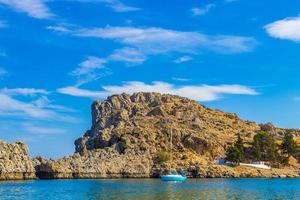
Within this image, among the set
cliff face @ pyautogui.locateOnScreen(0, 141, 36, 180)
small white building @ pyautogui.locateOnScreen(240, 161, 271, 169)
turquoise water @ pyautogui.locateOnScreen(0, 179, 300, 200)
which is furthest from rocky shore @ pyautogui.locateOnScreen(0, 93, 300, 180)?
turquoise water @ pyautogui.locateOnScreen(0, 179, 300, 200)

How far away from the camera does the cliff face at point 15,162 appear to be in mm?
141875

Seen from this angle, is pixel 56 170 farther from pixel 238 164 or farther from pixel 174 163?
pixel 238 164

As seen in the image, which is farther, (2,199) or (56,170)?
(56,170)

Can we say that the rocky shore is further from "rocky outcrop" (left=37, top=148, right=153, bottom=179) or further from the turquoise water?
the turquoise water

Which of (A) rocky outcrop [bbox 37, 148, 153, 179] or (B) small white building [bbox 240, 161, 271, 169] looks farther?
(B) small white building [bbox 240, 161, 271, 169]

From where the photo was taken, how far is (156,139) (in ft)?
635

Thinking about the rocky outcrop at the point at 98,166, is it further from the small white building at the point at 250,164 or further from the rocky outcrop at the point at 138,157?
the small white building at the point at 250,164

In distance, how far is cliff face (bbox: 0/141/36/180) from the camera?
141875 mm

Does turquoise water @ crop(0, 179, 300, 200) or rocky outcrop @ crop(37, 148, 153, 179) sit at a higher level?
rocky outcrop @ crop(37, 148, 153, 179)

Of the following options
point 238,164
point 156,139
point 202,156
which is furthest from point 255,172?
point 156,139

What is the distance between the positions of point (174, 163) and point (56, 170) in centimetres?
4272

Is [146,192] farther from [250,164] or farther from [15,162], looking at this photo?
[250,164]

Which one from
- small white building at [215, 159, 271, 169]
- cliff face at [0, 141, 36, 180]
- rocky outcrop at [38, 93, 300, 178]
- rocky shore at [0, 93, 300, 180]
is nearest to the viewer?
cliff face at [0, 141, 36, 180]

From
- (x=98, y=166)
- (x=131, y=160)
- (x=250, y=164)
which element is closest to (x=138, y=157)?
(x=131, y=160)
